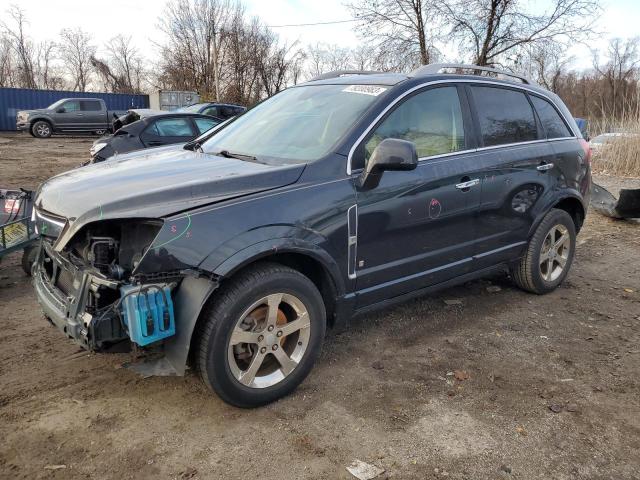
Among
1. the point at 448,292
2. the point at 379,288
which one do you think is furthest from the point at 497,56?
the point at 379,288

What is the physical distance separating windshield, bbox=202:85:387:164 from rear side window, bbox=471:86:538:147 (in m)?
1.01

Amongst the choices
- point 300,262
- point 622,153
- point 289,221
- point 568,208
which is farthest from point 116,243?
point 622,153

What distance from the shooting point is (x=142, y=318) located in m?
2.47

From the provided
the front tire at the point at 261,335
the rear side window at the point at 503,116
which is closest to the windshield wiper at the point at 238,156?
the front tire at the point at 261,335

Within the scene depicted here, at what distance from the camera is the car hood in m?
2.60

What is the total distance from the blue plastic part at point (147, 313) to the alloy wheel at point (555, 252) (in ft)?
11.4

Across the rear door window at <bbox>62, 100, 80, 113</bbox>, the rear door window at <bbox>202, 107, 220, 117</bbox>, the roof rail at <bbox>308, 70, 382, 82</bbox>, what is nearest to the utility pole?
the rear door window at <bbox>62, 100, 80, 113</bbox>

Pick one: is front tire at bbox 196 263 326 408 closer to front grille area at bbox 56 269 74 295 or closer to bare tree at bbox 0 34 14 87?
front grille area at bbox 56 269 74 295

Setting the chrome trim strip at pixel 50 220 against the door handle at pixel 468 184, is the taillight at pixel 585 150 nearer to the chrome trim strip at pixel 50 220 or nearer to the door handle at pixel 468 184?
the door handle at pixel 468 184

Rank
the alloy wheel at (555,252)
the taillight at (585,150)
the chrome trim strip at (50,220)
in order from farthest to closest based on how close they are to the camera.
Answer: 1. the taillight at (585,150)
2. the alloy wheel at (555,252)
3. the chrome trim strip at (50,220)

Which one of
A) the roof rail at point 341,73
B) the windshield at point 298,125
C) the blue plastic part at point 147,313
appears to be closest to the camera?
the blue plastic part at point 147,313

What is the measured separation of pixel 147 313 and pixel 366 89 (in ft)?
6.93

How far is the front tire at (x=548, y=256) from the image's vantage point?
4.55m

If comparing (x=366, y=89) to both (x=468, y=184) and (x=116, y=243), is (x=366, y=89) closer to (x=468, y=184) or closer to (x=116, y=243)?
(x=468, y=184)
